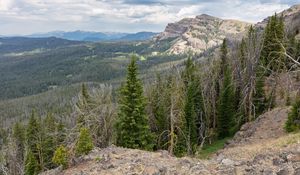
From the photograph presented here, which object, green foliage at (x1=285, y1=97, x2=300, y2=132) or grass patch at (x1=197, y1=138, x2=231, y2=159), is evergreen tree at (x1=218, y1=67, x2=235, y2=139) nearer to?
grass patch at (x1=197, y1=138, x2=231, y2=159)

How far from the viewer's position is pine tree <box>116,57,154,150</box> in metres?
32.7

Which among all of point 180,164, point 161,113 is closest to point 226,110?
point 161,113

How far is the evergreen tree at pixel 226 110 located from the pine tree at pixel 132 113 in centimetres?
1490

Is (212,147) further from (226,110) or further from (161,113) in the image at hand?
(161,113)

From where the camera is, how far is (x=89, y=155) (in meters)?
17.9

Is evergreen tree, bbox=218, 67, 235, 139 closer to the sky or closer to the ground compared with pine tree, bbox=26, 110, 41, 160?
closer to the sky

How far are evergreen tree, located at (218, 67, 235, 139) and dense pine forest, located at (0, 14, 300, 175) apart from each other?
0.41 feet

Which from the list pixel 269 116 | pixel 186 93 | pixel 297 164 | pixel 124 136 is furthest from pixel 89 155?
pixel 186 93

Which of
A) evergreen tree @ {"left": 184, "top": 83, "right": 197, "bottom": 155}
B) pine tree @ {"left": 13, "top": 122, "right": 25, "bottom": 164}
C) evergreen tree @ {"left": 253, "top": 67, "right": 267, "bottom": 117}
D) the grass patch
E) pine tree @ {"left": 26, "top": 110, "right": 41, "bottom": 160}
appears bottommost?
pine tree @ {"left": 13, "top": 122, "right": 25, "bottom": 164}

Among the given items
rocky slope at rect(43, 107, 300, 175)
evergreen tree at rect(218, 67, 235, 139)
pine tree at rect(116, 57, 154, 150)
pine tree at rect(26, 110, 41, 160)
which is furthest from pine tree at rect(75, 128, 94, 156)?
pine tree at rect(26, 110, 41, 160)

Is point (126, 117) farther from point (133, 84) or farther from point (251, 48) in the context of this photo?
point (251, 48)

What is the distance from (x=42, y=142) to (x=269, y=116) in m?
32.0

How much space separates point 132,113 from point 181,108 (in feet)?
29.3

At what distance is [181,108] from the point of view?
39938 millimetres
